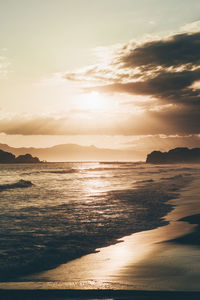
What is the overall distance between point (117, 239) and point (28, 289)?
5.11 m

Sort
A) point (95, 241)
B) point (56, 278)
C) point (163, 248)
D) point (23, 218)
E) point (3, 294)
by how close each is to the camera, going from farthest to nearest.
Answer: point (23, 218)
point (95, 241)
point (163, 248)
point (56, 278)
point (3, 294)

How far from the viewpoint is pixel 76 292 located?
15.7 feet

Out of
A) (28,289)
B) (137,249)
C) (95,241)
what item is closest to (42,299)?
(28,289)

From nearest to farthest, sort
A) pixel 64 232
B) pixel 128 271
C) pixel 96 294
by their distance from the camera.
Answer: pixel 96 294, pixel 128 271, pixel 64 232

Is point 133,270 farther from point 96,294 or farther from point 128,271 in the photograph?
point 96,294

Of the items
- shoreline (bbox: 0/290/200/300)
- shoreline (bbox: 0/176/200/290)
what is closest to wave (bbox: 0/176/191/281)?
shoreline (bbox: 0/176/200/290)

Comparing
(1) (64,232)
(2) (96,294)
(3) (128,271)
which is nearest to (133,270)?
(3) (128,271)

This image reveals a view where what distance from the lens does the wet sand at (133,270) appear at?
4.96m

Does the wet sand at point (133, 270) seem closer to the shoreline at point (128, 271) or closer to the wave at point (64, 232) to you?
the shoreline at point (128, 271)

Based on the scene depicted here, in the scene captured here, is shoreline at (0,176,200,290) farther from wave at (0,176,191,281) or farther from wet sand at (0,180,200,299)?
wave at (0,176,191,281)

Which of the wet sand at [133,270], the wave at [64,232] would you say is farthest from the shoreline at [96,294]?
the wave at [64,232]

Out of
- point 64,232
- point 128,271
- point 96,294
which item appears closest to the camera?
point 96,294

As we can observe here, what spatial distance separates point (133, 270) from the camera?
6.05m

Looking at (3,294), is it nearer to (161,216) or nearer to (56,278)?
(56,278)
